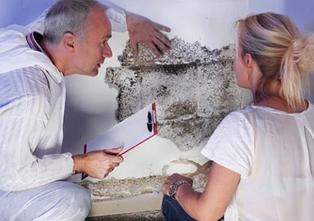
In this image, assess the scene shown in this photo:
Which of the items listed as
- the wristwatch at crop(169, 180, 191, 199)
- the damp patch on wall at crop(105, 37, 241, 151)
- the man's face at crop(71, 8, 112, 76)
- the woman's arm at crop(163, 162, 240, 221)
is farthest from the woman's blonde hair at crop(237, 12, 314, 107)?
the damp patch on wall at crop(105, 37, 241, 151)

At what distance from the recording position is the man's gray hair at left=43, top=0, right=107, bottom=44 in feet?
4.65

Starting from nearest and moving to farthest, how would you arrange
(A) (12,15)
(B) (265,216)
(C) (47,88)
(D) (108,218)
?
(B) (265,216) → (C) (47,88) → (A) (12,15) → (D) (108,218)

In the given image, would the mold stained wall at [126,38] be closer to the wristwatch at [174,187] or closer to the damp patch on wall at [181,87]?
the damp patch on wall at [181,87]

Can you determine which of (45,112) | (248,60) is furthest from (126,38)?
(248,60)

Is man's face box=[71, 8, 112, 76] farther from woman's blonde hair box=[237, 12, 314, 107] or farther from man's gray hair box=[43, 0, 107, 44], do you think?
woman's blonde hair box=[237, 12, 314, 107]

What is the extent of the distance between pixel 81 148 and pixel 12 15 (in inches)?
28.2

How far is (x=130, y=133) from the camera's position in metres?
1.55

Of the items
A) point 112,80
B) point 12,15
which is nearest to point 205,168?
point 112,80

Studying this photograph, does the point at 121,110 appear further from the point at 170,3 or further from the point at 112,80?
the point at 170,3

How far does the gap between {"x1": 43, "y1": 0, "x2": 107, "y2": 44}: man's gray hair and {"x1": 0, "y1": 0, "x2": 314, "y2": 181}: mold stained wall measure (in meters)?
0.39

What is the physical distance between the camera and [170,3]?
1896 millimetres

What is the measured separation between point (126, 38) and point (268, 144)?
104 cm

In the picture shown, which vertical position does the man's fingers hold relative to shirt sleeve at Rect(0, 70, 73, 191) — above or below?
above

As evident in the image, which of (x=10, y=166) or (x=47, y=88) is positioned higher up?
(x=47, y=88)
